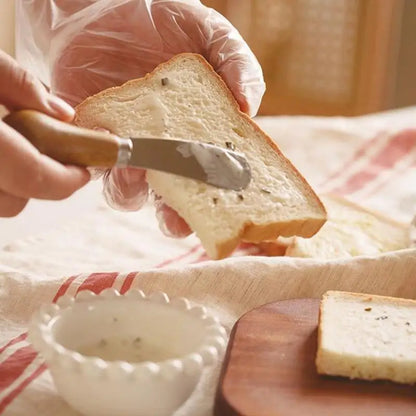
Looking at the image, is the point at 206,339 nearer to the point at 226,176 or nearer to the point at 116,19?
the point at 226,176

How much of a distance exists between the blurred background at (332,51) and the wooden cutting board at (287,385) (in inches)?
137

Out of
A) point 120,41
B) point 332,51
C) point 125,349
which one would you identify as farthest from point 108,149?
point 332,51

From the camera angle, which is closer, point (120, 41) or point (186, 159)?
point (186, 159)

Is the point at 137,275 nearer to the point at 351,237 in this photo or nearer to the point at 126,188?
the point at 126,188

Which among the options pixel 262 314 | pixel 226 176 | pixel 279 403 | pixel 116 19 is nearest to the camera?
pixel 279 403

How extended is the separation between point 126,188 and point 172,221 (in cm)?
13

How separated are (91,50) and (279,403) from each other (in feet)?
2.85

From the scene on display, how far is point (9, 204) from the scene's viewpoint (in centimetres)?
108

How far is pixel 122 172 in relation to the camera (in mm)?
1479

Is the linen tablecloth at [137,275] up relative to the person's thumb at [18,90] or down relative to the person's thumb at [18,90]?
down

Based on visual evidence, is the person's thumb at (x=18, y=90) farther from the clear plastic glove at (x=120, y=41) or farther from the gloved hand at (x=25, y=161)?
the clear plastic glove at (x=120, y=41)

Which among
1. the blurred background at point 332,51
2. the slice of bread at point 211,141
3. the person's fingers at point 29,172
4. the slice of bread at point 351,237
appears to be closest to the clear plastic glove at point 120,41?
A: the slice of bread at point 211,141

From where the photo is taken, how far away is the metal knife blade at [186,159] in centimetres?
106

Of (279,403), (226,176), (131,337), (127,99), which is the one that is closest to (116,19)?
(127,99)
